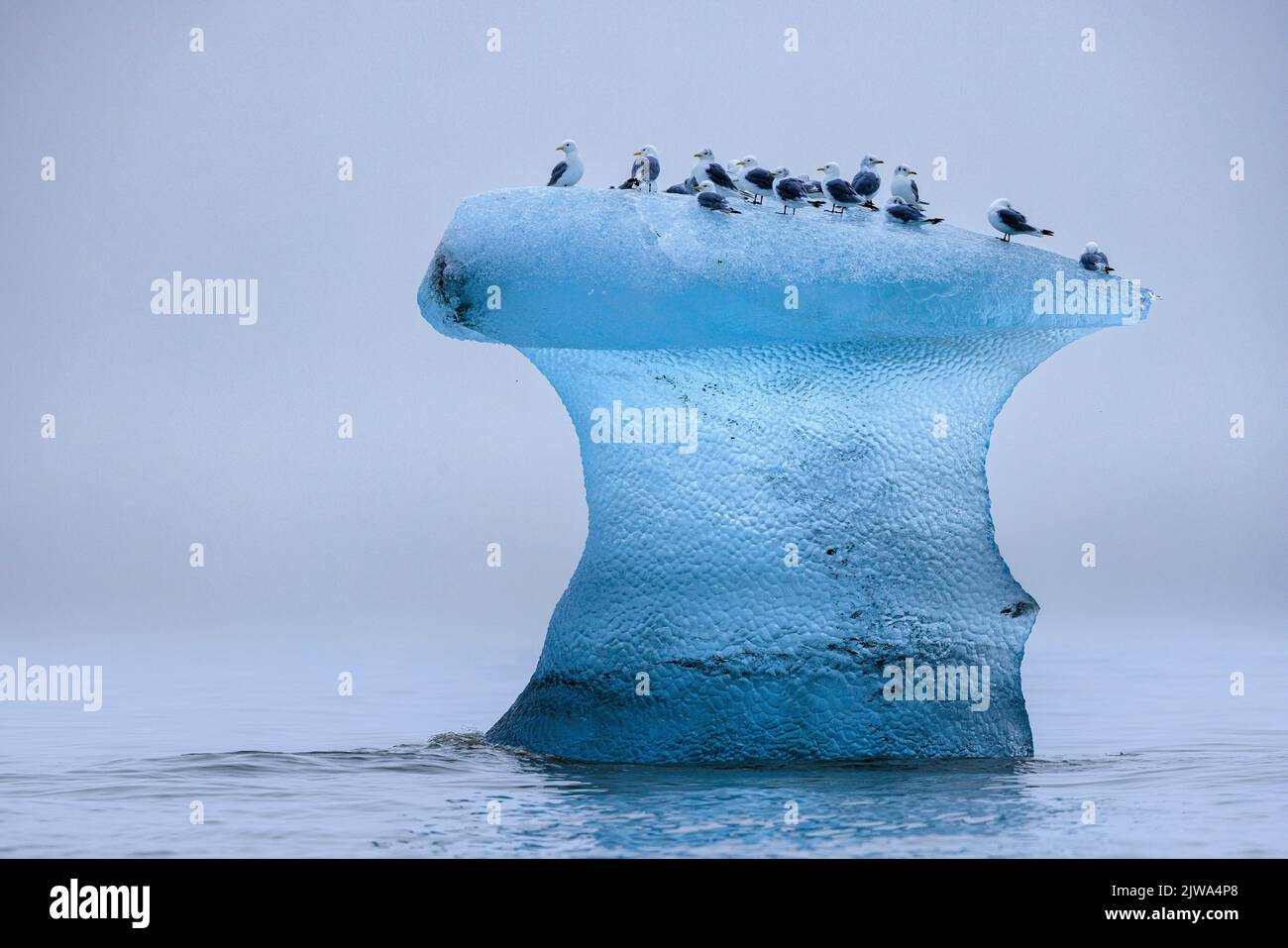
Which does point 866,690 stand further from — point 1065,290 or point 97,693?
point 97,693

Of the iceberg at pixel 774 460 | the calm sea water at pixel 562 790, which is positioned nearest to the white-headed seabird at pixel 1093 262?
the iceberg at pixel 774 460

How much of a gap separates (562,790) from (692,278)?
352 centimetres

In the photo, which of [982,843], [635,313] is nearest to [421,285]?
[635,313]

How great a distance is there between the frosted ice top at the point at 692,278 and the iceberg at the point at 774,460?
2 centimetres

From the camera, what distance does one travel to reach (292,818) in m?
10.4

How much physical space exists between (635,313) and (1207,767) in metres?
4.98

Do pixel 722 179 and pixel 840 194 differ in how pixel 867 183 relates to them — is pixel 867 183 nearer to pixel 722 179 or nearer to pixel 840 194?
pixel 840 194

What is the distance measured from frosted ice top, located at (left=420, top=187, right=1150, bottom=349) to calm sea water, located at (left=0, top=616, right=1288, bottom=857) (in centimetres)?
298

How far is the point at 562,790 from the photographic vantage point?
1135 centimetres

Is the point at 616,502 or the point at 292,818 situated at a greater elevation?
the point at 616,502

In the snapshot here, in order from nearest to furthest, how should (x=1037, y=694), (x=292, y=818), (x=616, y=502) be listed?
(x=292, y=818)
(x=616, y=502)
(x=1037, y=694)

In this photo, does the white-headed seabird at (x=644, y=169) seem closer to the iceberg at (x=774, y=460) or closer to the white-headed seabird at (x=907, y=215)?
the iceberg at (x=774, y=460)

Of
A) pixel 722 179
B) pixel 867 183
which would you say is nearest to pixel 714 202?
pixel 722 179

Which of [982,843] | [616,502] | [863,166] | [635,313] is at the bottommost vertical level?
[982,843]
